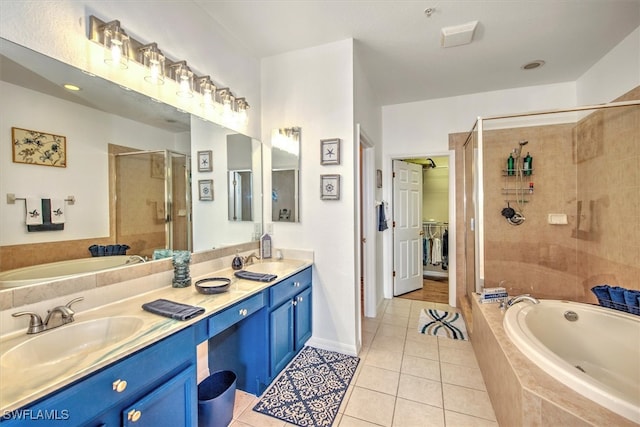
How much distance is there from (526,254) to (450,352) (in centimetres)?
165

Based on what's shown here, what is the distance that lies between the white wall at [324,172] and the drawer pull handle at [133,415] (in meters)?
1.63

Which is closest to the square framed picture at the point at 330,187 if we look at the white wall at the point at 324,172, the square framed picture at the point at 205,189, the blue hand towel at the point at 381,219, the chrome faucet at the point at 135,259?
the white wall at the point at 324,172

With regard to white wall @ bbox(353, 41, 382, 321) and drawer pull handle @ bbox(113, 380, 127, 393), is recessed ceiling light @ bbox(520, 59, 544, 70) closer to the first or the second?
white wall @ bbox(353, 41, 382, 321)

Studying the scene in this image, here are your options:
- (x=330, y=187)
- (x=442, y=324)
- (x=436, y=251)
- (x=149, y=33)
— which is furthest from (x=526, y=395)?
(x=436, y=251)

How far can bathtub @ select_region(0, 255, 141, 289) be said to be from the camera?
1.12 m

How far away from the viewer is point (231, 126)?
7.68 ft

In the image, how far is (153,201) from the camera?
171 centimetres

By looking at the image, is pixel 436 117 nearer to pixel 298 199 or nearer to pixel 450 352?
pixel 298 199

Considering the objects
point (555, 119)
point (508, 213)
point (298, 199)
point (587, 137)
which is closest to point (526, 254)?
point (508, 213)

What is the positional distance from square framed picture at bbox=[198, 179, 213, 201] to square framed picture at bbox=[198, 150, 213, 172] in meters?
0.09

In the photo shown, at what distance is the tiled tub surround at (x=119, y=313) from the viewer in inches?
31.2

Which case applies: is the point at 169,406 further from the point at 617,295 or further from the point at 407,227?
the point at 407,227

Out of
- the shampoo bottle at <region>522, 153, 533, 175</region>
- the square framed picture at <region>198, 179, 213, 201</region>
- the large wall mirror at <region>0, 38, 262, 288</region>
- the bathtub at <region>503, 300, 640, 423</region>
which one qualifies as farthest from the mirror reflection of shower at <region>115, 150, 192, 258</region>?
the shampoo bottle at <region>522, 153, 533, 175</region>

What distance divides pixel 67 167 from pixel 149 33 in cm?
96
